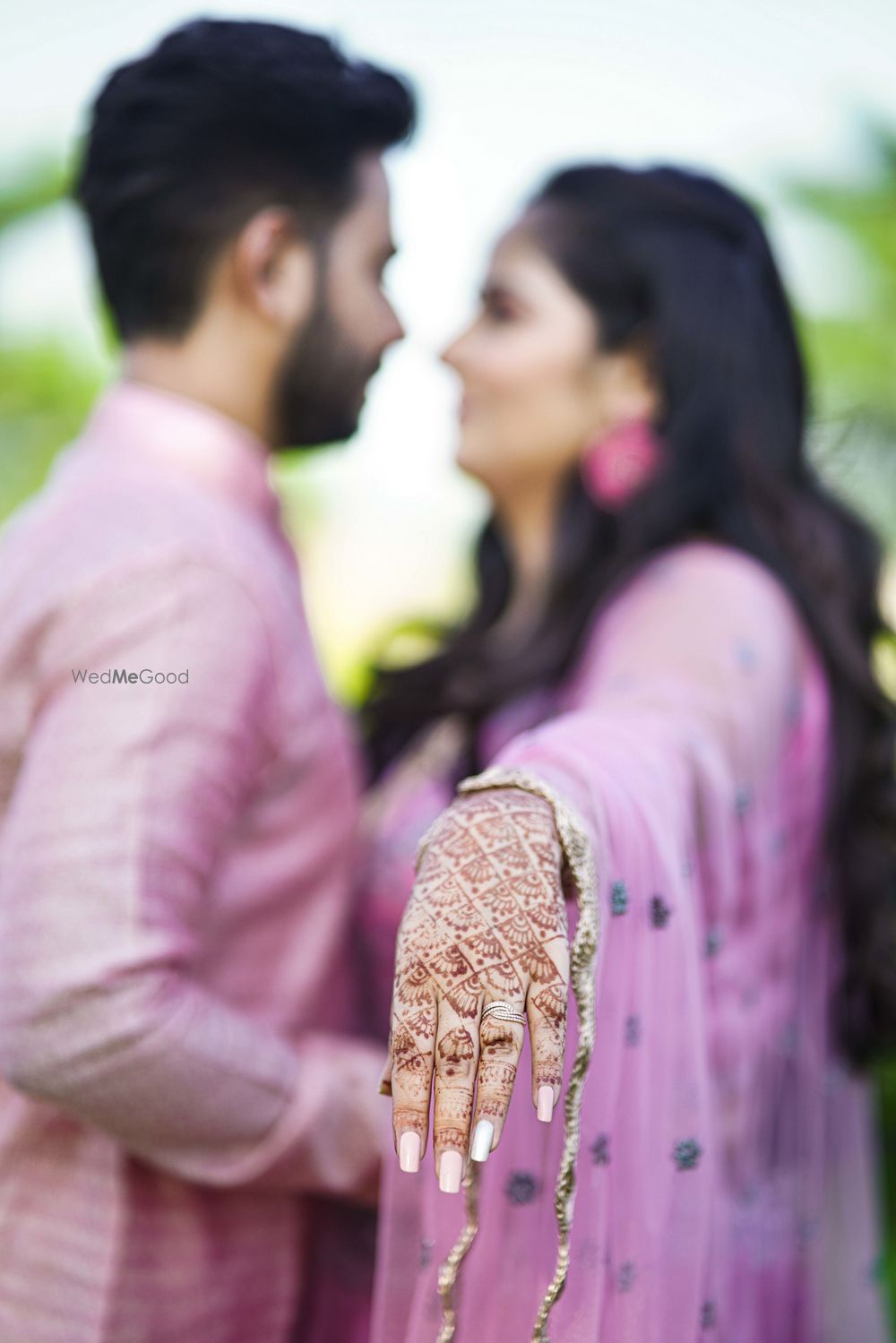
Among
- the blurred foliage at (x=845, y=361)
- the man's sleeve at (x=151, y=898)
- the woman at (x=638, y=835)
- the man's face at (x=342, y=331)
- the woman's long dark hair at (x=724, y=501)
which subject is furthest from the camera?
the blurred foliage at (x=845, y=361)

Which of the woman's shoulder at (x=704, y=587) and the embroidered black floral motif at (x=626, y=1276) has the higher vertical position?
the woman's shoulder at (x=704, y=587)

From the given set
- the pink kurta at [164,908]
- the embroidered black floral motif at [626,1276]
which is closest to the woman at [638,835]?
the embroidered black floral motif at [626,1276]

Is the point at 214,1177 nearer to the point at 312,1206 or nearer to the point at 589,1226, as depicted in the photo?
the point at 312,1206

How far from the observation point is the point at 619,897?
94 cm

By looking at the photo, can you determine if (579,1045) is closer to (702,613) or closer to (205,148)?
(702,613)

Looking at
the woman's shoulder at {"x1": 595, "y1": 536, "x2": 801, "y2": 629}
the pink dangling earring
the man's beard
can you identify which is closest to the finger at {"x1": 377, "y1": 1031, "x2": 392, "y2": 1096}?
the woman's shoulder at {"x1": 595, "y1": 536, "x2": 801, "y2": 629}

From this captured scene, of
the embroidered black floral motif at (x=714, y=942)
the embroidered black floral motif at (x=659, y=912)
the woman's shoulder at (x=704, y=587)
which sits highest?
the embroidered black floral motif at (x=659, y=912)

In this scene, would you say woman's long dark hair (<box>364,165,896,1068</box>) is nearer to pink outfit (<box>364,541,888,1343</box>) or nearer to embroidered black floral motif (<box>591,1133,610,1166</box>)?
pink outfit (<box>364,541,888,1343</box>)

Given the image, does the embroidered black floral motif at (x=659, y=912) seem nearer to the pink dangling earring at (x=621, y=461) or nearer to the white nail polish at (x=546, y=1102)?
the white nail polish at (x=546, y=1102)

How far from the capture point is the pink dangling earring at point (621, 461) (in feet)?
5.73

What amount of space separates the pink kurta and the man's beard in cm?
9

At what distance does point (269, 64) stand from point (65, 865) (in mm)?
860

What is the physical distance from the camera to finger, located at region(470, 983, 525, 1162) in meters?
0.70

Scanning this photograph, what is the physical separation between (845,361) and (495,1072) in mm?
4778
